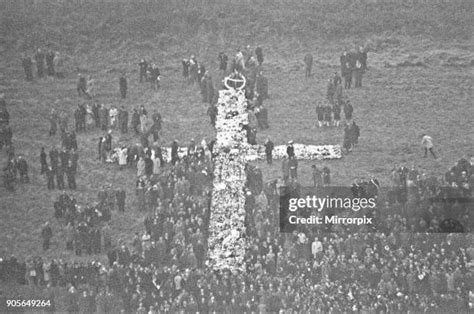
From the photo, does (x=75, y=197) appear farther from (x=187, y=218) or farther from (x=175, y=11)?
(x=175, y=11)

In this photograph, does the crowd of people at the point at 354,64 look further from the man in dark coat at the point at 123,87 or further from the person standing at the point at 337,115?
the man in dark coat at the point at 123,87

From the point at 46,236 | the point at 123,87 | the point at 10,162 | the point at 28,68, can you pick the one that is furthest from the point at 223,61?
the point at 46,236

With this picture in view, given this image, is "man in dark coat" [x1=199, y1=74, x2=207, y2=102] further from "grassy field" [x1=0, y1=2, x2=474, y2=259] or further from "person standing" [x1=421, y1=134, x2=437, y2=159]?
"person standing" [x1=421, y1=134, x2=437, y2=159]

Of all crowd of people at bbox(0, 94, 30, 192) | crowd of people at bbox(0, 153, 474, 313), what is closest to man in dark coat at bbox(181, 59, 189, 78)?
crowd of people at bbox(0, 94, 30, 192)

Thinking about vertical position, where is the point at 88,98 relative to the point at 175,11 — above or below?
below

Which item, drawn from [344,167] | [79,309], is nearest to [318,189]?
[344,167]

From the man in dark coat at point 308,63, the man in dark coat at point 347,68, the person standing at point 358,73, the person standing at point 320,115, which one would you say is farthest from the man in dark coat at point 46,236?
the person standing at point 358,73
